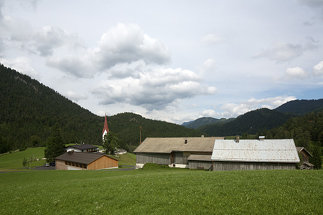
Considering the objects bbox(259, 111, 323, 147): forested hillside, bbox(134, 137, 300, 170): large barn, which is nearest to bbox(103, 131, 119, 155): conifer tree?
bbox(134, 137, 300, 170): large barn

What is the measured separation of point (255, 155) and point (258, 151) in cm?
121

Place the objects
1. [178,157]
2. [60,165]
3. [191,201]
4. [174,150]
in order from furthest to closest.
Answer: [60,165], [178,157], [174,150], [191,201]

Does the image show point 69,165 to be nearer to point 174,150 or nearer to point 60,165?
point 60,165

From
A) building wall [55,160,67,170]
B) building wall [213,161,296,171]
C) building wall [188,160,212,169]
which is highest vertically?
building wall [213,161,296,171]

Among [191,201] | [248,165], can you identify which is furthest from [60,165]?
[191,201]

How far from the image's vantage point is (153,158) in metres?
55.6

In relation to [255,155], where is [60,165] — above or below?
below

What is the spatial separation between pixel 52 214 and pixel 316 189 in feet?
48.6

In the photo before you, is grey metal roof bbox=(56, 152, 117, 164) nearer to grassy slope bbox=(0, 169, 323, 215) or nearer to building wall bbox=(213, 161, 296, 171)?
building wall bbox=(213, 161, 296, 171)

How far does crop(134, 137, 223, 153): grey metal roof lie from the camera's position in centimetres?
5069

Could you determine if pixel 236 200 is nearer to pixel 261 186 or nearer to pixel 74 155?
pixel 261 186

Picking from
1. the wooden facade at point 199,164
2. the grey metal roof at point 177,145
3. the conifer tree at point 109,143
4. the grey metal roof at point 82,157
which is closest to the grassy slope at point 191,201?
the wooden facade at point 199,164

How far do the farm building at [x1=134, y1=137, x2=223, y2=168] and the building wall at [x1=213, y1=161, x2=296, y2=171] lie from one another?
8860mm

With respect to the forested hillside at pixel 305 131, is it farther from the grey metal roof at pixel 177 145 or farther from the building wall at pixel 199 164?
the building wall at pixel 199 164
